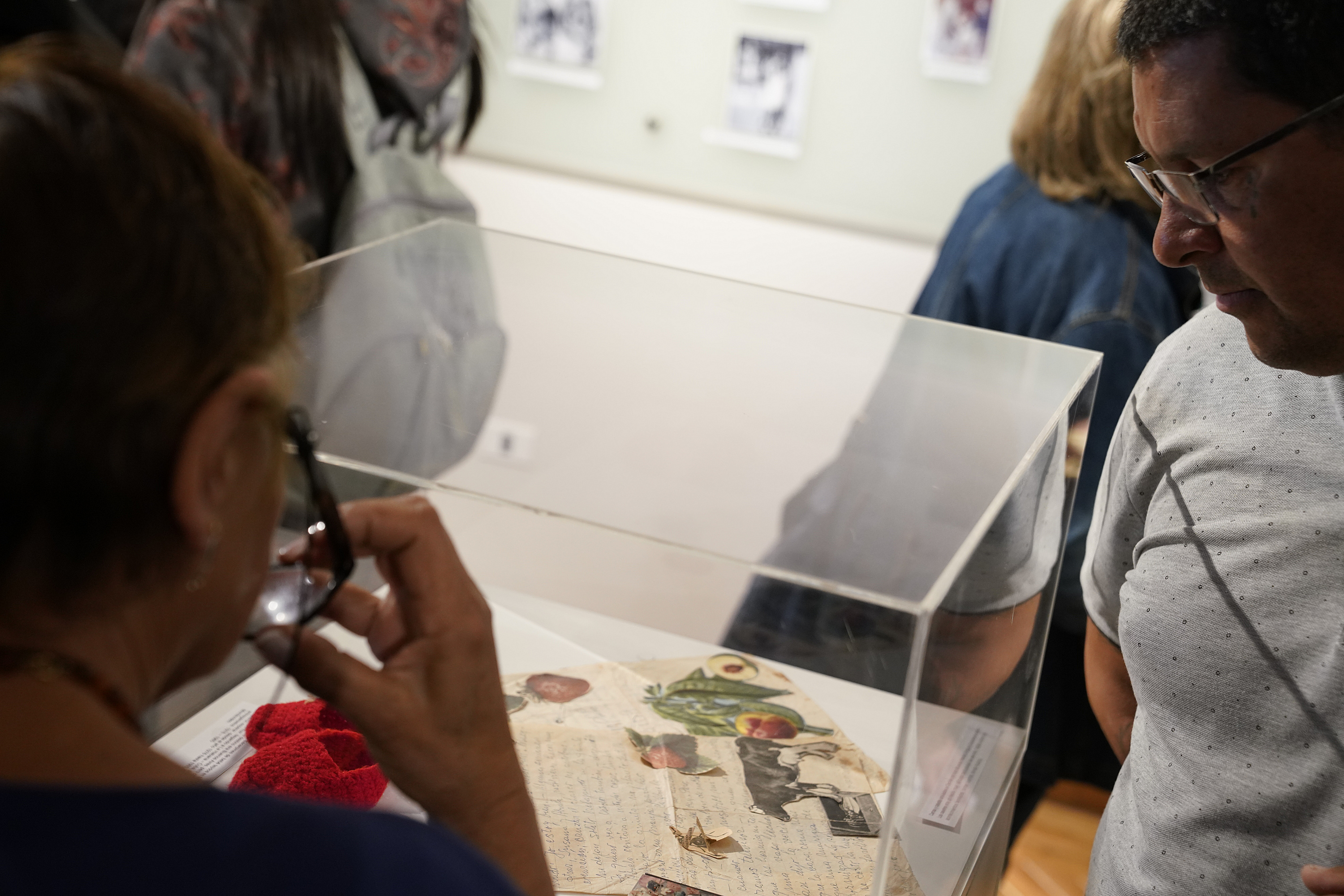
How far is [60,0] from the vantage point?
59.1 inches

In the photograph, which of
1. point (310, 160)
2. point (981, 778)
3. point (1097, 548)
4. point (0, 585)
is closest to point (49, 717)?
point (0, 585)

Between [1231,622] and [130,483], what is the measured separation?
746 millimetres

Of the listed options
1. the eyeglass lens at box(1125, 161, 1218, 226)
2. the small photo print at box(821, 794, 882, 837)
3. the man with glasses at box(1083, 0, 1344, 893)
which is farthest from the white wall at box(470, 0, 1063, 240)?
the small photo print at box(821, 794, 882, 837)

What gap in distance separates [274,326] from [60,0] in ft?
4.13

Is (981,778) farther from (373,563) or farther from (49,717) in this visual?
(49,717)

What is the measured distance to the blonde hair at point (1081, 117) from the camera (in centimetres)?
154

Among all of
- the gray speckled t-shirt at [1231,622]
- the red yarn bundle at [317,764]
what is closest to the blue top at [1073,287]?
the gray speckled t-shirt at [1231,622]

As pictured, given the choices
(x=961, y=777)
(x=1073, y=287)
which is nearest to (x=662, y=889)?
(x=961, y=777)

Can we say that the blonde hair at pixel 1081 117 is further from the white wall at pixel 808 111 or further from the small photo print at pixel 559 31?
the small photo print at pixel 559 31

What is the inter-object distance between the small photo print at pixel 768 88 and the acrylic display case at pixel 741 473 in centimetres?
135

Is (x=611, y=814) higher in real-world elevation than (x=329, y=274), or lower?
lower

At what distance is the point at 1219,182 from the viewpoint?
756mm

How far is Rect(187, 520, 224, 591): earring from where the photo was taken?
509 mm

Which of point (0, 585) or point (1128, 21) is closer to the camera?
point (0, 585)
